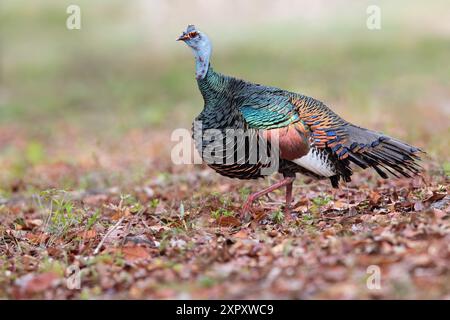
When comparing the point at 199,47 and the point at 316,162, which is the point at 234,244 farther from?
the point at 199,47

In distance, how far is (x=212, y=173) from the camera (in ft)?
29.5

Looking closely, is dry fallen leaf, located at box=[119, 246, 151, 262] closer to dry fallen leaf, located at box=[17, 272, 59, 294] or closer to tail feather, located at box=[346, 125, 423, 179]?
dry fallen leaf, located at box=[17, 272, 59, 294]

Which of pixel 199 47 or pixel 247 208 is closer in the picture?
pixel 247 208

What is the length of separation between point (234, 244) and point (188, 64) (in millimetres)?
15891

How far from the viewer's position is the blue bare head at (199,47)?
652 centimetres

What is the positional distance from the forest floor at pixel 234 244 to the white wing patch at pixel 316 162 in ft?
1.43

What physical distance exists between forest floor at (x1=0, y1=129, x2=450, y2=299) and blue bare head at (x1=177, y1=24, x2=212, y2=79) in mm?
1363

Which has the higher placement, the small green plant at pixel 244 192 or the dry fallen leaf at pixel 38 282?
the dry fallen leaf at pixel 38 282

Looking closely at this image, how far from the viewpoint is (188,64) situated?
20.8 meters

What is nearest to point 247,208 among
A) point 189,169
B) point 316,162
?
point 316,162

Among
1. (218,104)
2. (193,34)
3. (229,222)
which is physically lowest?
(229,222)

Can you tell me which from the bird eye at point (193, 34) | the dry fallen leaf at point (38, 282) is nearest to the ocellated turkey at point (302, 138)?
the bird eye at point (193, 34)

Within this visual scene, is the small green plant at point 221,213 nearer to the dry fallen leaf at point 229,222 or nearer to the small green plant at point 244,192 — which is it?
the dry fallen leaf at point 229,222

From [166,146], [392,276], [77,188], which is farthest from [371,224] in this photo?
[166,146]
